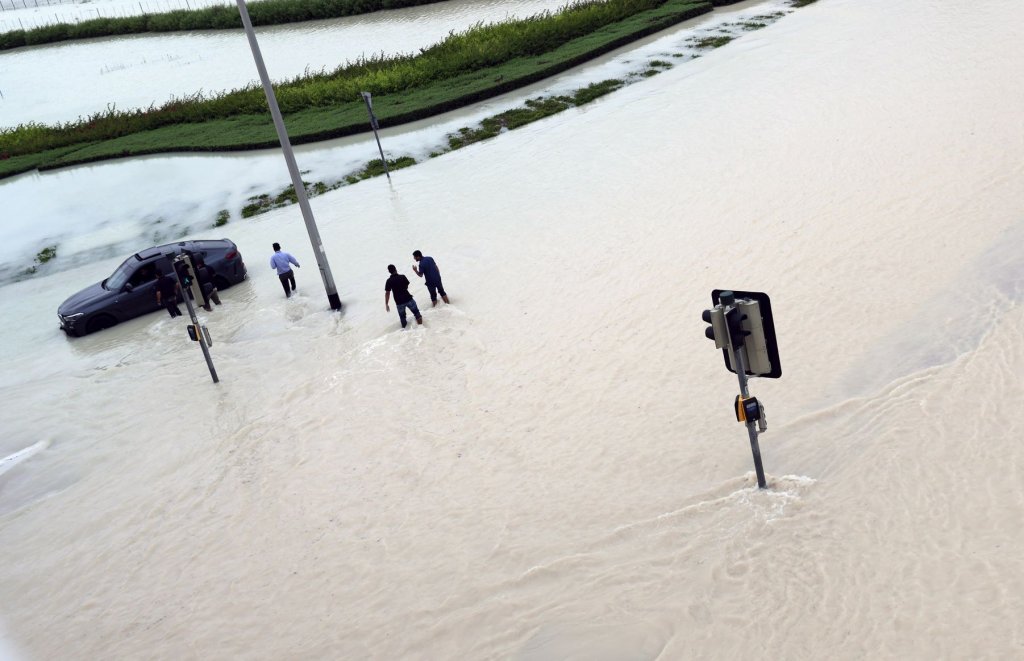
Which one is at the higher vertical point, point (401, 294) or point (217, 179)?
point (217, 179)

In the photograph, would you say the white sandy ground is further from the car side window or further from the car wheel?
the car side window

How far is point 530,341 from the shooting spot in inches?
612

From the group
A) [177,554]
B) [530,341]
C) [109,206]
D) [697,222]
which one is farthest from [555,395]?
[109,206]

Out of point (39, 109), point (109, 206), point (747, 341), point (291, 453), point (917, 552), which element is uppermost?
point (39, 109)

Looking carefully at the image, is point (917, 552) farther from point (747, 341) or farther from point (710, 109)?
point (710, 109)

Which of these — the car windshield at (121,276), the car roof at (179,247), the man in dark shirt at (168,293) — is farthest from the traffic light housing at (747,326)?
the car windshield at (121,276)

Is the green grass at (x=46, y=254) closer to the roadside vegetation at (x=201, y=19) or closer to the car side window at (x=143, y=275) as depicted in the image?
the car side window at (x=143, y=275)

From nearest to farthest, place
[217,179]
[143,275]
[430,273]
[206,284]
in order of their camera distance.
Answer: [430,273] < [206,284] < [143,275] < [217,179]

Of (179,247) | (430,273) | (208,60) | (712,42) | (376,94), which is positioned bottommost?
(430,273)

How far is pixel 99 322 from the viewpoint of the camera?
2138 cm

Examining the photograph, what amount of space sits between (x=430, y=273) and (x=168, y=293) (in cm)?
754

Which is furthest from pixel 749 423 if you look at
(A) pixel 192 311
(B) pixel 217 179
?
(B) pixel 217 179

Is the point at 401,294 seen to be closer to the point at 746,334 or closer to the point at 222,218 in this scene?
the point at 746,334

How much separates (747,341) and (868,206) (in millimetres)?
9757
